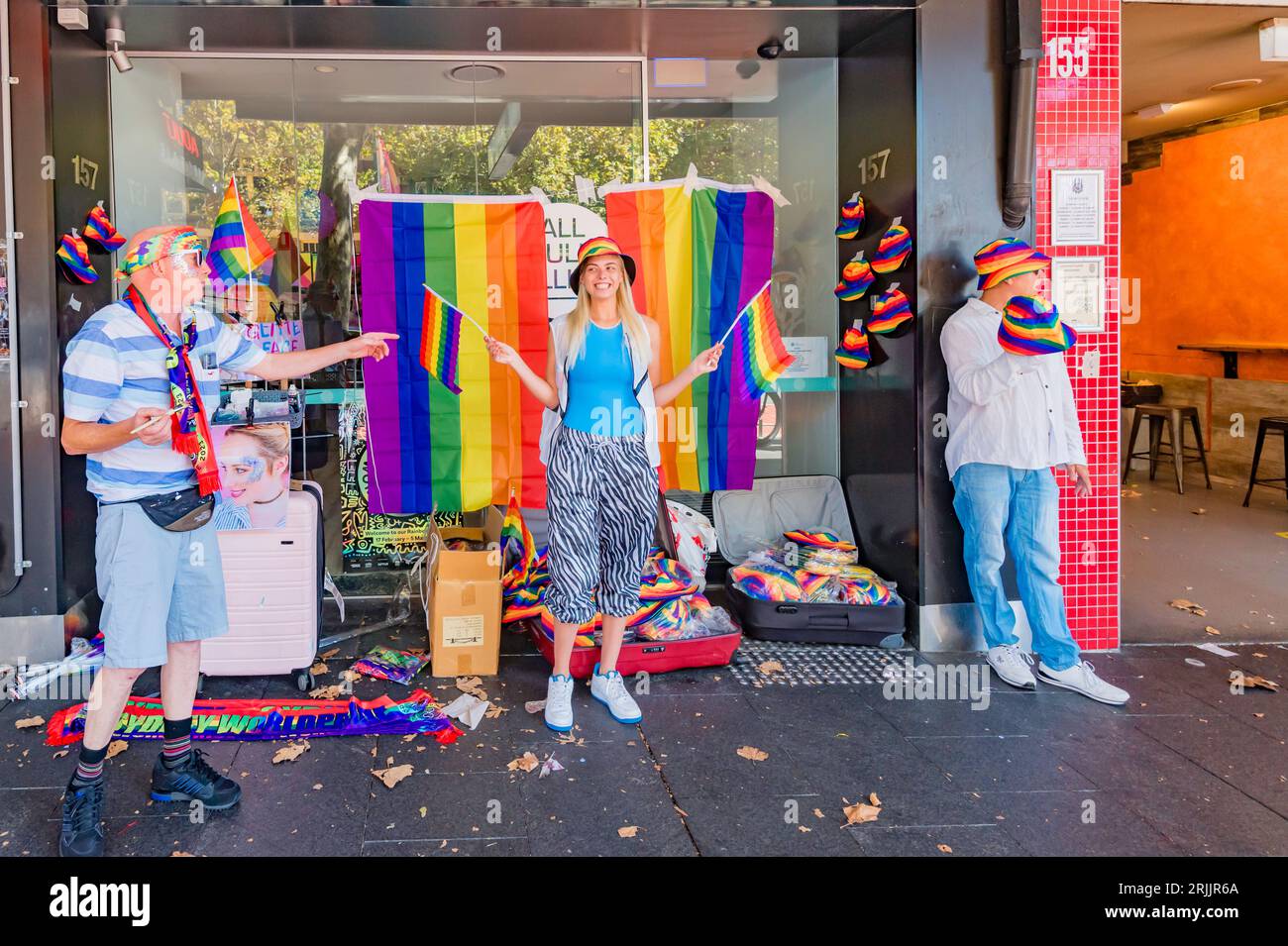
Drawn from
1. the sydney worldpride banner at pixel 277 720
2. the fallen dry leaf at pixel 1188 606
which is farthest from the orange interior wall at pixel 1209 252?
the sydney worldpride banner at pixel 277 720

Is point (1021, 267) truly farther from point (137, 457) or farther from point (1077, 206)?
point (137, 457)

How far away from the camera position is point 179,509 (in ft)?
10.6

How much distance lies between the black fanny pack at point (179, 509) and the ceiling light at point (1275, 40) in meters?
6.93

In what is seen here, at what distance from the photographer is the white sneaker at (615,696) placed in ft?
14.1

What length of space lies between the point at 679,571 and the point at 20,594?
3.12m

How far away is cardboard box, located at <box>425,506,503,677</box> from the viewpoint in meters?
4.77

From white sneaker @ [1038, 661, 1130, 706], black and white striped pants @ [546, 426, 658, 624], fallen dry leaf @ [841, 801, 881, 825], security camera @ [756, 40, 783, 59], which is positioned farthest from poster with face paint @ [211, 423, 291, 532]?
white sneaker @ [1038, 661, 1130, 706]

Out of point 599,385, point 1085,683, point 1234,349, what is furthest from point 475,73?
point 1234,349

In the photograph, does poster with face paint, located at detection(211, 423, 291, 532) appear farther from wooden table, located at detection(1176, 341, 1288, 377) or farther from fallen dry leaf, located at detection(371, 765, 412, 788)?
wooden table, located at detection(1176, 341, 1288, 377)

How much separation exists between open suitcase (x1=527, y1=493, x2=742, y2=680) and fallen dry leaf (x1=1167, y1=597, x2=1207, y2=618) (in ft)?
9.41

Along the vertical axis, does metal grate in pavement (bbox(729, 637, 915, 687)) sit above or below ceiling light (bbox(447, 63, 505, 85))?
below

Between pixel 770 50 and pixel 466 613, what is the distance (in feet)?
11.8
